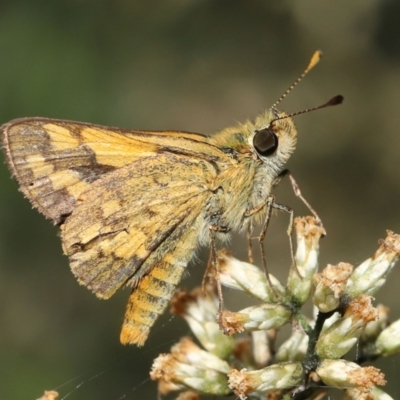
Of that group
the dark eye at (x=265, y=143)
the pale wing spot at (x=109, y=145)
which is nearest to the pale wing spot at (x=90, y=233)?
the pale wing spot at (x=109, y=145)

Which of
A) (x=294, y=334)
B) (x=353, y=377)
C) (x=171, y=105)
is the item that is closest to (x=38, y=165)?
(x=294, y=334)

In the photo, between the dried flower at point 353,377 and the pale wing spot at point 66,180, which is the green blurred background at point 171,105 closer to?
the pale wing spot at point 66,180

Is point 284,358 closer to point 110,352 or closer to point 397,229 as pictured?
point 110,352

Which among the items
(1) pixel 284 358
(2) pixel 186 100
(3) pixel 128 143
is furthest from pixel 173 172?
(2) pixel 186 100

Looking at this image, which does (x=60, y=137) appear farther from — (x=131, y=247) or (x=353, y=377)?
(x=353, y=377)

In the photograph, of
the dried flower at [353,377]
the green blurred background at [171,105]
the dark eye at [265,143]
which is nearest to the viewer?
the dried flower at [353,377]

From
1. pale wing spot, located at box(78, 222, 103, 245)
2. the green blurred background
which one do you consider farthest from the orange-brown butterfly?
the green blurred background

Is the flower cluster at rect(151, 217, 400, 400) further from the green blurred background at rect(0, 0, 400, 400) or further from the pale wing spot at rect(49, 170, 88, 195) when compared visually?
the green blurred background at rect(0, 0, 400, 400)
